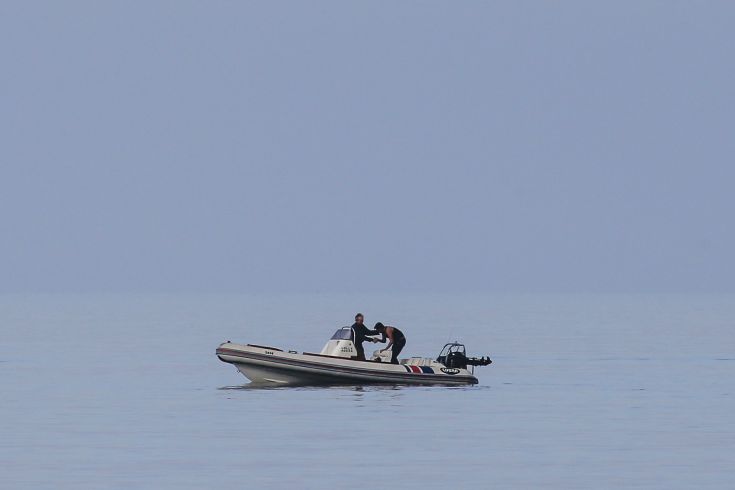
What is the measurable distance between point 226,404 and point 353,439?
969cm

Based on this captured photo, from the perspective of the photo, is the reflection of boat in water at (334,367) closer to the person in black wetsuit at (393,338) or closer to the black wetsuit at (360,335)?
the black wetsuit at (360,335)

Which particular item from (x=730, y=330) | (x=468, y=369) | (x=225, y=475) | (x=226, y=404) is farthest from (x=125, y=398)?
(x=730, y=330)

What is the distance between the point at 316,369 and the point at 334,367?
537 mm

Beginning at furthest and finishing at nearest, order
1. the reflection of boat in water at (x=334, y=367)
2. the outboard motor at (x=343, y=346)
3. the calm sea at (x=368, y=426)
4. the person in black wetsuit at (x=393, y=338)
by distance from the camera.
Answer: the outboard motor at (x=343, y=346) → the person in black wetsuit at (x=393, y=338) → the reflection of boat in water at (x=334, y=367) → the calm sea at (x=368, y=426)

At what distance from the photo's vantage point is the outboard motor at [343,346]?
52.2 meters

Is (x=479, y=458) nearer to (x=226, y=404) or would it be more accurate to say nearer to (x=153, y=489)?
(x=153, y=489)

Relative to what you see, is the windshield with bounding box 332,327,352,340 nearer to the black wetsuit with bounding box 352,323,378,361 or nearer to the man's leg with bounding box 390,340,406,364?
the black wetsuit with bounding box 352,323,378,361

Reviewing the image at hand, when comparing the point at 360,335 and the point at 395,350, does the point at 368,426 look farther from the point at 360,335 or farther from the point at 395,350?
the point at 395,350

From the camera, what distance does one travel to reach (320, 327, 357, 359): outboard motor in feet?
171

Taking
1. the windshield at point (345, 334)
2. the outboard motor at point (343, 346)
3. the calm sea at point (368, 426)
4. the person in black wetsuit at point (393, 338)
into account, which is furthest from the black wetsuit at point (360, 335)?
the calm sea at point (368, 426)

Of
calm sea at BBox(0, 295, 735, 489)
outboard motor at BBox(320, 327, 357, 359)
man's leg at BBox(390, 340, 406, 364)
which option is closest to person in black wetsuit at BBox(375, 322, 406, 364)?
man's leg at BBox(390, 340, 406, 364)

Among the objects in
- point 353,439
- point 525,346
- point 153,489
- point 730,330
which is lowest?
point 153,489

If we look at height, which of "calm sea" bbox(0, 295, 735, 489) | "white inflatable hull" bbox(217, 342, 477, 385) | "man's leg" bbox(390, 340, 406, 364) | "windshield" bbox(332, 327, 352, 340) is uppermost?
"windshield" bbox(332, 327, 352, 340)

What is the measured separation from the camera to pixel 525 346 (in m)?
85.2
